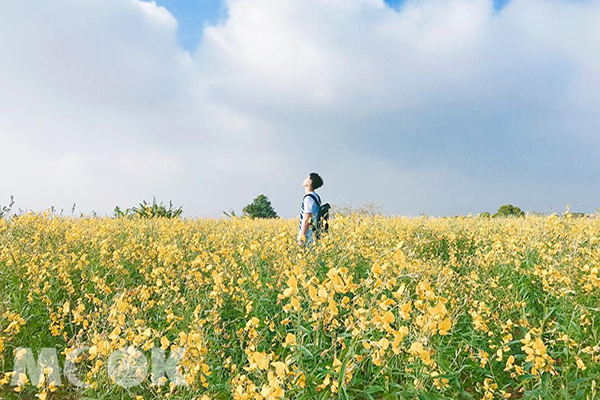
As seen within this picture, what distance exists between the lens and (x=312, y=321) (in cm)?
255

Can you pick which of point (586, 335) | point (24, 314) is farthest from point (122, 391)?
point (586, 335)

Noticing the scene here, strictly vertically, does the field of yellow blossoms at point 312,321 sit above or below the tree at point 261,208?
below

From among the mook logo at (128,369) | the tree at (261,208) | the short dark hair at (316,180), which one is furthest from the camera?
the tree at (261,208)

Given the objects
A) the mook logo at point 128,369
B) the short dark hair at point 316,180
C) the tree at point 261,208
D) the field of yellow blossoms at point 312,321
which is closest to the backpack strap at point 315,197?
the short dark hair at point 316,180

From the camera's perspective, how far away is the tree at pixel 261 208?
35.0 meters

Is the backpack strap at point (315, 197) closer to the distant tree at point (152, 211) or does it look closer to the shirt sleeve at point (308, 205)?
the shirt sleeve at point (308, 205)

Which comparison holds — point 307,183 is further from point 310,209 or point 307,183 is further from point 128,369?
point 128,369

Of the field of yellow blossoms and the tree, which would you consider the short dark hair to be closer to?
the field of yellow blossoms

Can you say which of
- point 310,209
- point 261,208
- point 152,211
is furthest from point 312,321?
point 261,208

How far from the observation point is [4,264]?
4.98 meters

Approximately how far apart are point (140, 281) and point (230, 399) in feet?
10.3

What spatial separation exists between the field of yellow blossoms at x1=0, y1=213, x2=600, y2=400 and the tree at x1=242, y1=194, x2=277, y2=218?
27630mm

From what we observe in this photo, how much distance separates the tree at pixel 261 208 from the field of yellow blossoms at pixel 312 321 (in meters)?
27.6

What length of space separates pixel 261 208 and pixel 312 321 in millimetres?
34162
